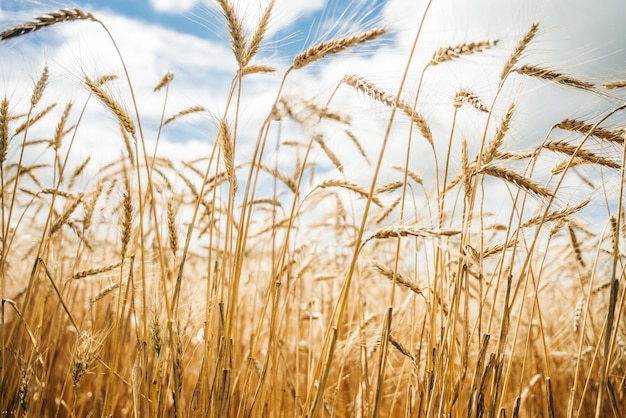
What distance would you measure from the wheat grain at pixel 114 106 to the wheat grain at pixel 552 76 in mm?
1537

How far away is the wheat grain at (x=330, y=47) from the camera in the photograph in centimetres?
150

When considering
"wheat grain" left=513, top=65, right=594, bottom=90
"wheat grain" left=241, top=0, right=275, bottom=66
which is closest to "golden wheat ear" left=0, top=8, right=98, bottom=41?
"wheat grain" left=241, top=0, right=275, bottom=66

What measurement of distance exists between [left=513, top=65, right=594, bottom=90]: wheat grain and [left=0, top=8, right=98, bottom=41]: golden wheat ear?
5.68ft

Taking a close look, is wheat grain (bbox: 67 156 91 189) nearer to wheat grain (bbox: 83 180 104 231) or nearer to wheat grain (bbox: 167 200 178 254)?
wheat grain (bbox: 83 180 104 231)

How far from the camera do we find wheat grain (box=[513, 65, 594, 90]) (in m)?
1.66

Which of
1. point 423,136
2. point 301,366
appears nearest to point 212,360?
point 423,136

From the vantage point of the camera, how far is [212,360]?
1.41m

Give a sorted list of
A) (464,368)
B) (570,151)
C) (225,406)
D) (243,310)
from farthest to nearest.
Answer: (243,310) → (570,151) → (464,368) → (225,406)

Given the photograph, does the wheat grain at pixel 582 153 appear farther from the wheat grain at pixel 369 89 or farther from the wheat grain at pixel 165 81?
the wheat grain at pixel 165 81

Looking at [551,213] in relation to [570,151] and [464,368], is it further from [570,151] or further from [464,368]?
[464,368]

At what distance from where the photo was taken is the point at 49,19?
1.57 metres

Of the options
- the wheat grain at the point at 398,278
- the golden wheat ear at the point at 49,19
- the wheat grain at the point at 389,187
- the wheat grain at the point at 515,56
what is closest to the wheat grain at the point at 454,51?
the wheat grain at the point at 515,56

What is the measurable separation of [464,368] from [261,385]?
74 centimetres

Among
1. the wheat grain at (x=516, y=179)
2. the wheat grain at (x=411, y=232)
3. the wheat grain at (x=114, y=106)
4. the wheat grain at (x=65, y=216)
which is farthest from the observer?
the wheat grain at (x=65, y=216)
